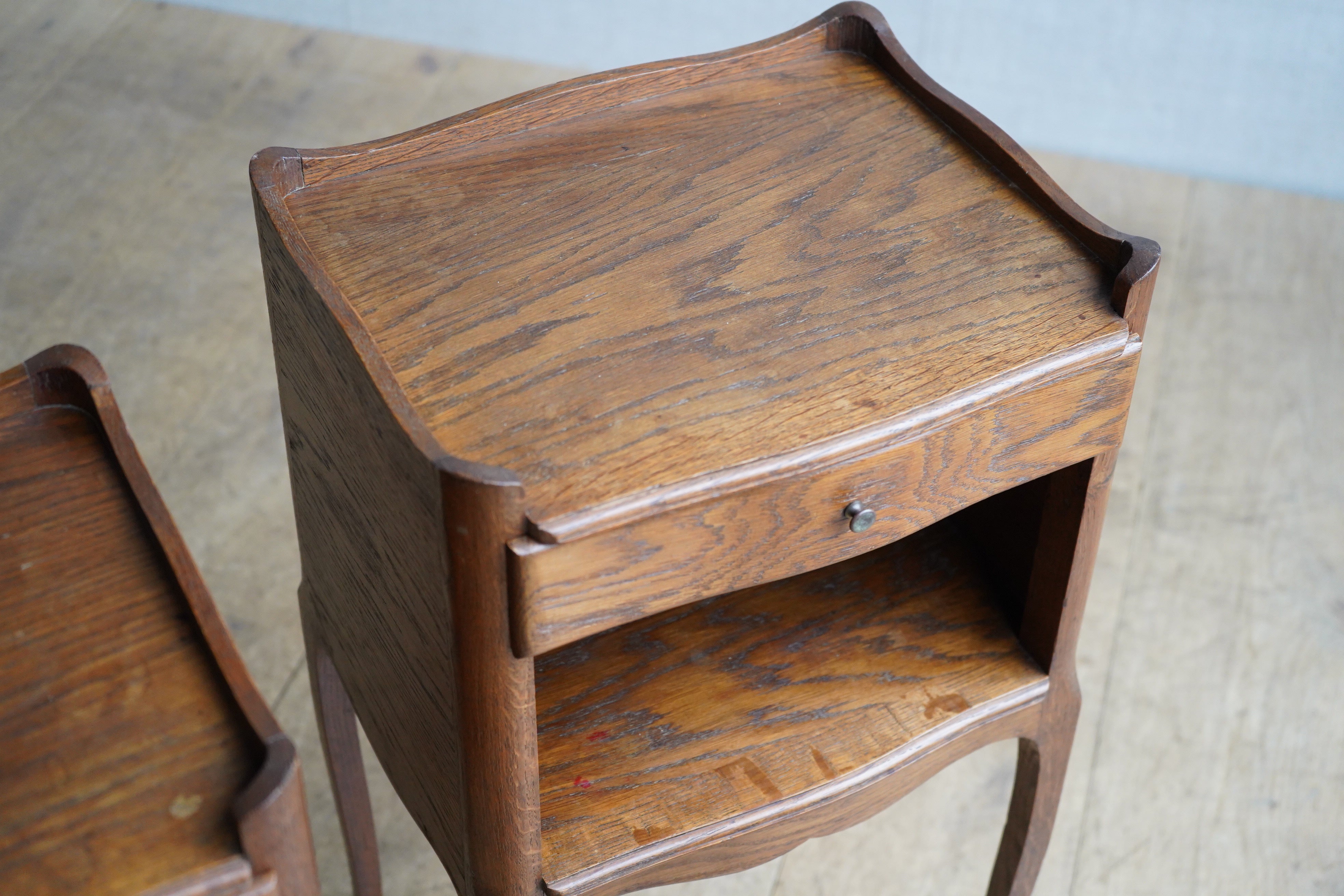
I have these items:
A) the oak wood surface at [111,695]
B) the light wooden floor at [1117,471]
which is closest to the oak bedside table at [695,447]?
the oak wood surface at [111,695]

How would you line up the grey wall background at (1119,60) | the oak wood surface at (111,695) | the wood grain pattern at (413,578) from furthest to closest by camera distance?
the grey wall background at (1119,60), the wood grain pattern at (413,578), the oak wood surface at (111,695)

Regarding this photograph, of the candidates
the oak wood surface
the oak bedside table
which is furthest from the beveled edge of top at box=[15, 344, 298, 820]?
the oak bedside table

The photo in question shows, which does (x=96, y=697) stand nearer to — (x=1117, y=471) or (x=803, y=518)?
(x=803, y=518)

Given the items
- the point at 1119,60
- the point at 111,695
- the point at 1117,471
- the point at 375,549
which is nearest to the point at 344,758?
the point at 375,549

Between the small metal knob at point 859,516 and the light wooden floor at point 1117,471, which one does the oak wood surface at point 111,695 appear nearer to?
the small metal knob at point 859,516

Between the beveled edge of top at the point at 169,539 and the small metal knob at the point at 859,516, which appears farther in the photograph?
the small metal knob at the point at 859,516

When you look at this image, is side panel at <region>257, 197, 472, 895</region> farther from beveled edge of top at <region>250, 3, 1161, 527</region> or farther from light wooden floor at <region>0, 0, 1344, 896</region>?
light wooden floor at <region>0, 0, 1344, 896</region>

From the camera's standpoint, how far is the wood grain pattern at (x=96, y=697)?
534 millimetres

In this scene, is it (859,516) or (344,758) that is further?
(344,758)

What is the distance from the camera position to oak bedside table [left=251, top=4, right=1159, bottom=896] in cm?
67

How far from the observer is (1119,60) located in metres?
2.09

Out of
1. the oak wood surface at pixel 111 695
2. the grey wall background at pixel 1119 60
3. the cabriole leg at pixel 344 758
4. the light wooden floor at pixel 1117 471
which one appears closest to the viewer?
the oak wood surface at pixel 111 695

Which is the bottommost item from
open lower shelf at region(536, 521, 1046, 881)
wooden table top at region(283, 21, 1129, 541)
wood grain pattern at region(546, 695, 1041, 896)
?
wood grain pattern at region(546, 695, 1041, 896)

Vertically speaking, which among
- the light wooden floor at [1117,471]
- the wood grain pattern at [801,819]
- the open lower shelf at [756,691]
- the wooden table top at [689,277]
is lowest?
the light wooden floor at [1117,471]
